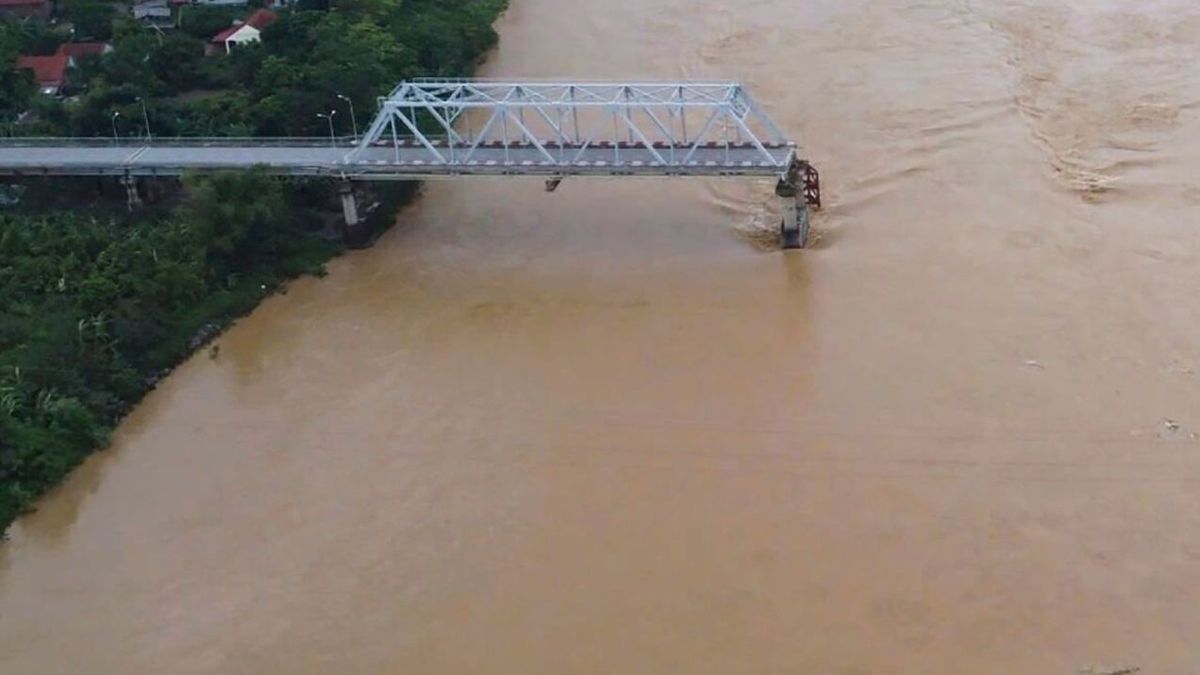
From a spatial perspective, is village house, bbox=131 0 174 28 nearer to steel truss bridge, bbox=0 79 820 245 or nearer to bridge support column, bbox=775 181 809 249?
steel truss bridge, bbox=0 79 820 245

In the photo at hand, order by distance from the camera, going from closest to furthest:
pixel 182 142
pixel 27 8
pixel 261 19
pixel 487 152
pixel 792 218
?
pixel 792 218
pixel 487 152
pixel 182 142
pixel 261 19
pixel 27 8

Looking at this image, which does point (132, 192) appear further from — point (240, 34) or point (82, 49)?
point (240, 34)

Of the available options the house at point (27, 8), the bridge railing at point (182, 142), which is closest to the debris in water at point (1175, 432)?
the bridge railing at point (182, 142)

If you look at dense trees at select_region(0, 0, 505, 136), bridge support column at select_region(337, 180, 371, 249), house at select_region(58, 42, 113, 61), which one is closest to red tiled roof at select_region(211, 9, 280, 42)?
dense trees at select_region(0, 0, 505, 136)

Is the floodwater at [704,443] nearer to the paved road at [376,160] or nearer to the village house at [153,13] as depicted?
the paved road at [376,160]

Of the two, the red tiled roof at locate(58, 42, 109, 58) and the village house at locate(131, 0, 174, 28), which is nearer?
the red tiled roof at locate(58, 42, 109, 58)

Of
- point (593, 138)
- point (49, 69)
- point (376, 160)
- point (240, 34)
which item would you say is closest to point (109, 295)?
point (376, 160)
